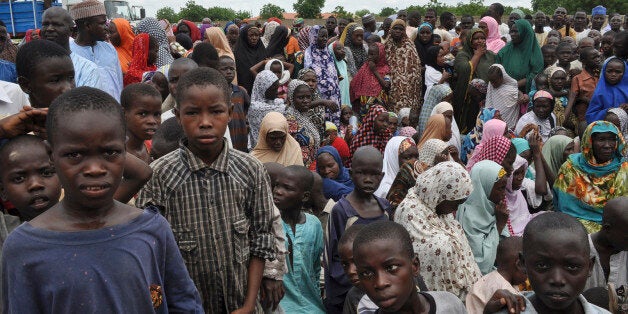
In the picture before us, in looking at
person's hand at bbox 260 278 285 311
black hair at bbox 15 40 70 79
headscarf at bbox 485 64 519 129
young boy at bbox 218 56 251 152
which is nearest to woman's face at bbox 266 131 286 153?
young boy at bbox 218 56 251 152

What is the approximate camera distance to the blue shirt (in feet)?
6.03

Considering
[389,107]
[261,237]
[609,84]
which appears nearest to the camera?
[261,237]

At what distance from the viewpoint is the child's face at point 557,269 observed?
2641 millimetres

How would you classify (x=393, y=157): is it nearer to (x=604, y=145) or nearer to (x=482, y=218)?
(x=482, y=218)

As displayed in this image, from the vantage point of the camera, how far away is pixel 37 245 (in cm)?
185

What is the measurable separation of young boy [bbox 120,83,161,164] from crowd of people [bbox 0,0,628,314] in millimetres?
10

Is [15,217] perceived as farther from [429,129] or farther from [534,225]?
[429,129]

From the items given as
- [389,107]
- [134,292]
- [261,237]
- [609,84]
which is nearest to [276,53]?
[389,107]

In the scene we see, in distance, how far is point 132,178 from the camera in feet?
8.55

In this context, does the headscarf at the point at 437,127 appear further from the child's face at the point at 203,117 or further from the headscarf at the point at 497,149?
the child's face at the point at 203,117

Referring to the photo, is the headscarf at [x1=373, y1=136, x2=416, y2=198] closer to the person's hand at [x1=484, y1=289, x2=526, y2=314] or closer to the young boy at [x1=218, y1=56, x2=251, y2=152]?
the young boy at [x1=218, y1=56, x2=251, y2=152]

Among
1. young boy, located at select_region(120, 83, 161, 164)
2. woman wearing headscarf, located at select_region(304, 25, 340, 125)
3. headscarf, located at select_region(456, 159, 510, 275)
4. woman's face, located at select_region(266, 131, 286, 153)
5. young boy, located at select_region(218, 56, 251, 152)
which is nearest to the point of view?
young boy, located at select_region(120, 83, 161, 164)

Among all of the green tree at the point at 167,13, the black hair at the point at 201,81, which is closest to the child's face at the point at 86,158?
the black hair at the point at 201,81

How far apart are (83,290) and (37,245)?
6.9 inches
